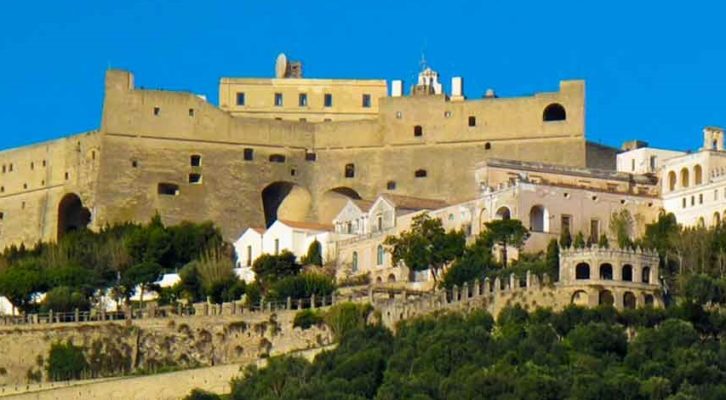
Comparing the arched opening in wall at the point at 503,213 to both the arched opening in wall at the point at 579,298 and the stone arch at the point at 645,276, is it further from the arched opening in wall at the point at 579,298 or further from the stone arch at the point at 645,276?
the arched opening in wall at the point at 579,298

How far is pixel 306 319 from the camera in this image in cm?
8056

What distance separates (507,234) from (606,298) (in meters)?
9.29

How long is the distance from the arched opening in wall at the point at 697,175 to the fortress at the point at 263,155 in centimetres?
860

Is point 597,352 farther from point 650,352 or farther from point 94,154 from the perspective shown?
point 94,154

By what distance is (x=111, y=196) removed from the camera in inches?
3819

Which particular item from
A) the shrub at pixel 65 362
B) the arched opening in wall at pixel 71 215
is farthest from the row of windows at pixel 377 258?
the arched opening in wall at pixel 71 215

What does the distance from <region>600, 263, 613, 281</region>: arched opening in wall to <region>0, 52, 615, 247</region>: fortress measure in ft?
69.1

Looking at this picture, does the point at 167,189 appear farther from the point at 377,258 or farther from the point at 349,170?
the point at 377,258

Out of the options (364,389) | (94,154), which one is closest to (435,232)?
(364,389)

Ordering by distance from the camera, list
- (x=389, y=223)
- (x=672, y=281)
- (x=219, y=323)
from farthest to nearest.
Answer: (x=389, y=223), (x=219, y=323), (x=672, y=281)

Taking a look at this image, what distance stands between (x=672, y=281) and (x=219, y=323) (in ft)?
49.1

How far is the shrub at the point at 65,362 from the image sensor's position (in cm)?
8169

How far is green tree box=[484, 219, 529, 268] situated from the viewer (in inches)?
3233

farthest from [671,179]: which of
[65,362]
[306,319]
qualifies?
[65,362]
